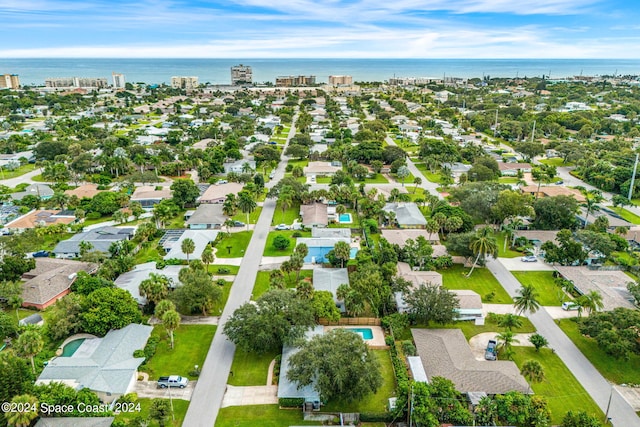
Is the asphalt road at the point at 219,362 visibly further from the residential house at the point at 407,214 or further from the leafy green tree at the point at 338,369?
the residential house at the point at 407,214

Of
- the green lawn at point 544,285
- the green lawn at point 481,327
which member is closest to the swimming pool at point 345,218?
the green lawn at point 544,285

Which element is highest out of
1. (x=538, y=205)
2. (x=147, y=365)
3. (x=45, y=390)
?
(x=538, y=205)

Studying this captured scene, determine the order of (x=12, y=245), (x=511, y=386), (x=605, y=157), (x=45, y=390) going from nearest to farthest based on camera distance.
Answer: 1. (x=45, y=390)
2. (x=511, y=386)
3. (x=12, y=245)
4. (x=605, y=157)

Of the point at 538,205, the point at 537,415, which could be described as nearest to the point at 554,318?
the point at 537,415

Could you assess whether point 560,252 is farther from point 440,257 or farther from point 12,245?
point 12,245

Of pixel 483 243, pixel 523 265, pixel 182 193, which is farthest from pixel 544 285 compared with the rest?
pixel 182 193

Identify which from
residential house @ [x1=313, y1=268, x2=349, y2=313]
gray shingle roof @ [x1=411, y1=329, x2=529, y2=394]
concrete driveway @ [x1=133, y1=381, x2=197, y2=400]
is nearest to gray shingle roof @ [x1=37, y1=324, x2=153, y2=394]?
concrete driveway @ [x1=133, y1=381, x2=197, y2=400]
